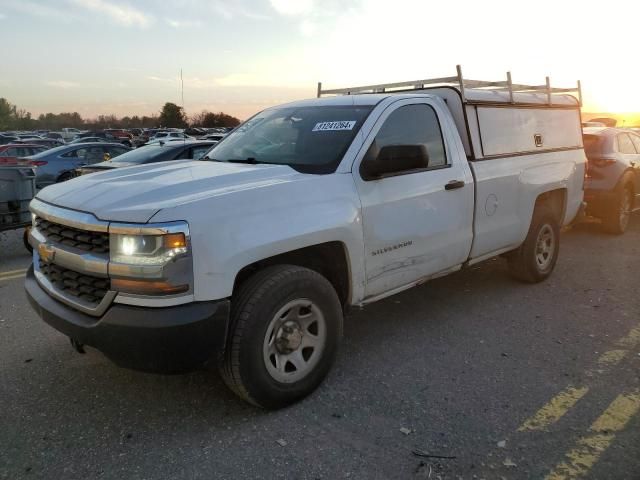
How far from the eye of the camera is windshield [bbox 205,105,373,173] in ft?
12.0

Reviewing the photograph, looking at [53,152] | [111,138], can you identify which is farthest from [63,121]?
[53,152]

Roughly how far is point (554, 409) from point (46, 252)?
3.17 metres

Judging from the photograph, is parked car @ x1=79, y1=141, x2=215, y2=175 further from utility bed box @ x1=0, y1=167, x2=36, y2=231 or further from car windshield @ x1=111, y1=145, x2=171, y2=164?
utility bed box @ x1=0, y1=167, x2=36, y2=231

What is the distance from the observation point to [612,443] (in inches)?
112

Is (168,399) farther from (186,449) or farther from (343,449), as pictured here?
(343,449)

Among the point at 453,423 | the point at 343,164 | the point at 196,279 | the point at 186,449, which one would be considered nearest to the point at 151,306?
the point at 196,279

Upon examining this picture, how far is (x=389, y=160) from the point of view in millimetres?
3604

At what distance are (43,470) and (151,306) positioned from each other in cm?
98

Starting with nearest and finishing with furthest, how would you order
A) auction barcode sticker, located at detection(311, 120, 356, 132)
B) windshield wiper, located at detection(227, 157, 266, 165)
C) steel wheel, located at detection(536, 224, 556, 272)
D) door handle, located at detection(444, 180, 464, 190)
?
auction barcode sticker, located at detection(311, 120, 356, 132) < windshield wiper, located at detection(227, 157, 266, 165) < door handle, located at detection(444, 180, 464, 190) < steel wheel, located at detection(536, 224, 556, 272)

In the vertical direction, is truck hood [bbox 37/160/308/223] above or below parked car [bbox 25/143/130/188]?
below

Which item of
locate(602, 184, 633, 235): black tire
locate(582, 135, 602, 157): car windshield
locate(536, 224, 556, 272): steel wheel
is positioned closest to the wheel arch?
locate(536, 224, 556, 272): steel wheel

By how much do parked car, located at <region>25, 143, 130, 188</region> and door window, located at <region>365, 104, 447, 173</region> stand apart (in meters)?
11.5

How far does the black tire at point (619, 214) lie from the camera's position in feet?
27.0

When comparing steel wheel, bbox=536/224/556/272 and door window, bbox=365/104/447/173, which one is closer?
door window, bbox=365/104/447/173
